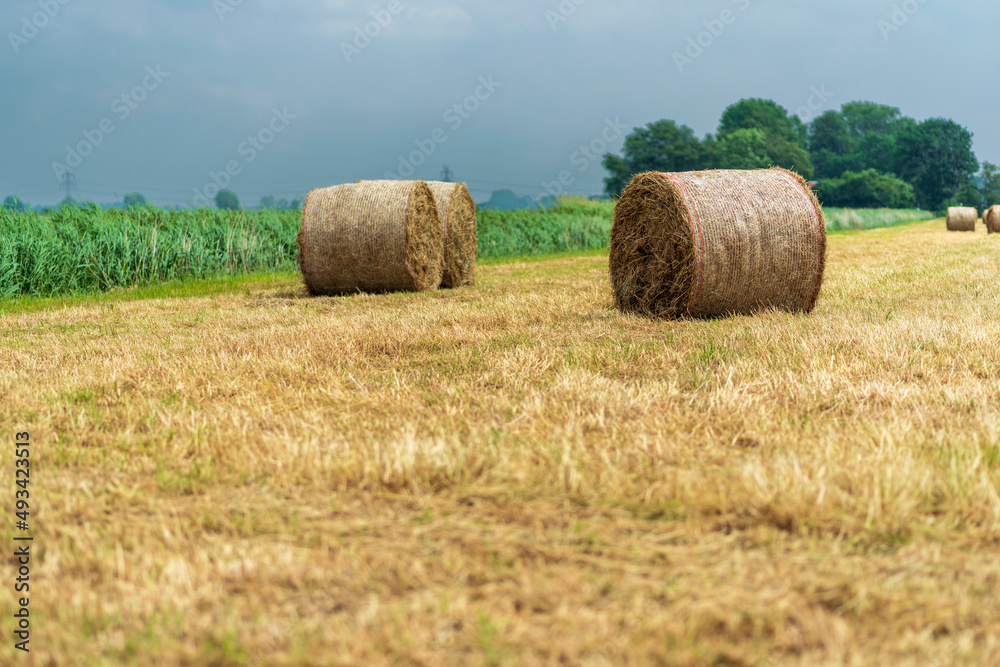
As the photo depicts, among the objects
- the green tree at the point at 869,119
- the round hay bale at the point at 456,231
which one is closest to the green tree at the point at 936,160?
the green tree at the point at 869,119

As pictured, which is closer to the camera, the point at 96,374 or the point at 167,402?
the point at 167,402

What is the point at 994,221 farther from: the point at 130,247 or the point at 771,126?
the point at 771,126

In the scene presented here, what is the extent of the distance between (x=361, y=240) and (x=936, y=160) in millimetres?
105122

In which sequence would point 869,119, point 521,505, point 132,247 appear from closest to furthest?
point 521,505, point 132,247, point 869,119

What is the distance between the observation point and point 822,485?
2.46 metres

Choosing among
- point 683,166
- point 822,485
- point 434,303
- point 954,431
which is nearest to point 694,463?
point 822,485

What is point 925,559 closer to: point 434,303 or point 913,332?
point 913,332

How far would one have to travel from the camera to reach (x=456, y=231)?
1200cm

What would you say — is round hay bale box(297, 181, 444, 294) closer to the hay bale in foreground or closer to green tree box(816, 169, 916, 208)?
the hay bale in foreground

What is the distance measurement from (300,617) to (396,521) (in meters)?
0.60

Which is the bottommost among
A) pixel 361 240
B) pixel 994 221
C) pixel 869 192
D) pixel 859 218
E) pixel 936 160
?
pixel 361 240

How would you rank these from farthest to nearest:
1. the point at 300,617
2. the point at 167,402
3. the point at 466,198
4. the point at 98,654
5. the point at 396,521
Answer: the point at 466,198, the point at 167,402, the point at 396,521, the point at 300,617, the point at 98,654

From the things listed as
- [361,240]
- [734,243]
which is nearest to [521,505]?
[734,243]

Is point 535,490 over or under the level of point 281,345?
under
